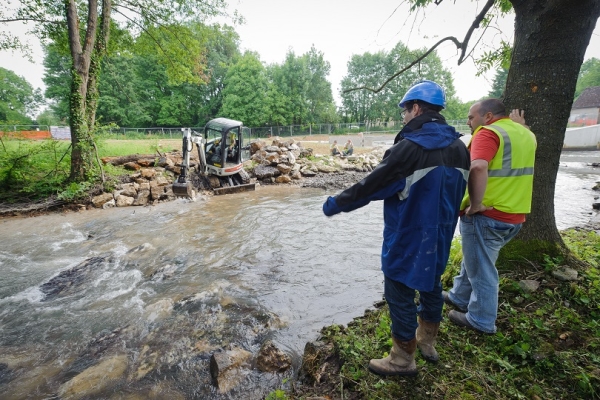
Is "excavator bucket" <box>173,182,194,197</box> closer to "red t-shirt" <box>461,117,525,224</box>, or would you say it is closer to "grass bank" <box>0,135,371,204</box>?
"grass bank" <box>0,135,371,204</box>

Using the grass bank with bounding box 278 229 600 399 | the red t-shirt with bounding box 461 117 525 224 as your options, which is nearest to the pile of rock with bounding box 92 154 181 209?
the grass bank with bounding box 278 229 600 399

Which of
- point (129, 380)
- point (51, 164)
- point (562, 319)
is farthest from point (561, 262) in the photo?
point (51, 164)

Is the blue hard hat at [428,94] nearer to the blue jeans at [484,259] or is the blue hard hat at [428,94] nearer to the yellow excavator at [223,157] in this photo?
the blue jeans at [484,259]

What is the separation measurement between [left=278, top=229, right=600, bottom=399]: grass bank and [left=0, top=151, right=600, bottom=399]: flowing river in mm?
759

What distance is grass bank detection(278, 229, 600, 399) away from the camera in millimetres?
1925

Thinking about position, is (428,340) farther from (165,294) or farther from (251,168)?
(251,168)

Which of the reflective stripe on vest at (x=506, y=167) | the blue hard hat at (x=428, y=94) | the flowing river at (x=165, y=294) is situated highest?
the blue hard hat at (x=428, y=94)

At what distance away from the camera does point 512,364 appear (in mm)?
2102

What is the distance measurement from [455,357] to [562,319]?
101 cm

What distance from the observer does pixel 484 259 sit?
91.0 inches

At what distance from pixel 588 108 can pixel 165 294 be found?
189 ft

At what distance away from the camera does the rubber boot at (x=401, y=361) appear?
204 cm

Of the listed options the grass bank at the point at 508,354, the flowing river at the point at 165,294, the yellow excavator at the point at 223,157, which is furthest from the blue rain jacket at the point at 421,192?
the yellow excavator at the point at 223,157

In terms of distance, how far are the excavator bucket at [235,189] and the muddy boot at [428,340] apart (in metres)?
10.9
